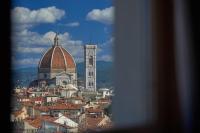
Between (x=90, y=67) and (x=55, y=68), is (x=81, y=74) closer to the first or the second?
(x=90, y=67)

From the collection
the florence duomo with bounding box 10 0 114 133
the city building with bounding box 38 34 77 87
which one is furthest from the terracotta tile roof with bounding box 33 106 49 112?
the city building with bounding box 38 34 77 87

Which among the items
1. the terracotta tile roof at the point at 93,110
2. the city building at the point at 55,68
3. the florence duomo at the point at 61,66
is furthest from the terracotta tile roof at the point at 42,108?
the terracotta tile roof at the point at 93,110

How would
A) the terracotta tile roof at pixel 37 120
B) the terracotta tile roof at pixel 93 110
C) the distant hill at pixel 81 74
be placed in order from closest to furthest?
the distant hill at pixel 81 74 → the terracotta tile roof at pixel 37 120 → the terracotta tile roof at pixel 93 110

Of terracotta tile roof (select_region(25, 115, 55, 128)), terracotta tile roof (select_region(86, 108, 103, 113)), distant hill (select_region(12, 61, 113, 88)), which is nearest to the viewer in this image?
distant hill (select_region(12, 61, 113, 88))

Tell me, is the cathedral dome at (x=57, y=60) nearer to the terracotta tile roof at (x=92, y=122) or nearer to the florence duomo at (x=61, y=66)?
the florence duomo at (x=61, y=66)

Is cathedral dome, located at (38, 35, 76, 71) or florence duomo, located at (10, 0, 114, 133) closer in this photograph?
florence duomo, located at (10, 0, 114, 133)

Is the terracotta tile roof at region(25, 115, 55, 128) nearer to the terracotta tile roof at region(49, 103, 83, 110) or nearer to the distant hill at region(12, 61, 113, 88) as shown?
the terracotta tile roof at region(49, 103, 83, 110)

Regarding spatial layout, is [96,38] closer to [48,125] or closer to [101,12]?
[101,12]
